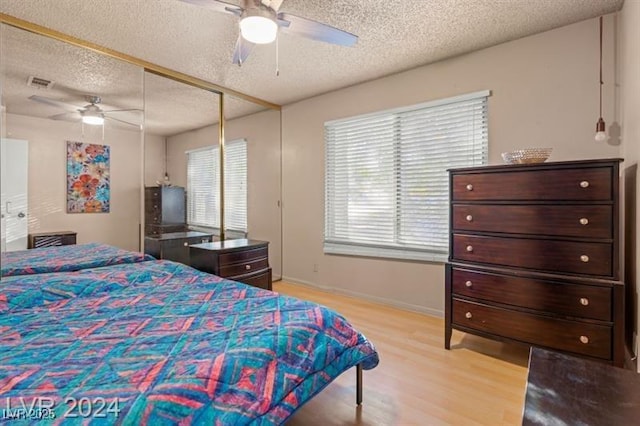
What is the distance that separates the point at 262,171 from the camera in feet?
14.8

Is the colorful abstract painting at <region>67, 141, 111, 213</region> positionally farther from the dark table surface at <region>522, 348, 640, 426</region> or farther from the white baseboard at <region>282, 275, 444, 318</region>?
the dark table surface at <region>522, 348, 640, 426</region>

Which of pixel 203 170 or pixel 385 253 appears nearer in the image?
pixel 385 253

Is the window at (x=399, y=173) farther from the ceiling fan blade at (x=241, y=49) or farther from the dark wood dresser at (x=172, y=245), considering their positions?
the ceiling fan blade at (x=241, y=49)

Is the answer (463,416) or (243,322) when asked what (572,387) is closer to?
(463,416)

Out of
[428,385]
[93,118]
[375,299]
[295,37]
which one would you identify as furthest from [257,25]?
[375,299]

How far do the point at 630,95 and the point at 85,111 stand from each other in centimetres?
410

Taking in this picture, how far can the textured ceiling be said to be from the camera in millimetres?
2299

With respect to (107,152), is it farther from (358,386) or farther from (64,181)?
(358,386)

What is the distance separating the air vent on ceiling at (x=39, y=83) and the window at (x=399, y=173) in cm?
278

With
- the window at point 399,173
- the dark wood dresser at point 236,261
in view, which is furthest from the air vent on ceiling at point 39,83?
the window at point 399,173

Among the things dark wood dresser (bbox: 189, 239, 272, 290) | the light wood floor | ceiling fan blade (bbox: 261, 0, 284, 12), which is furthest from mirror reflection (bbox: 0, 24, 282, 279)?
the light wood floor

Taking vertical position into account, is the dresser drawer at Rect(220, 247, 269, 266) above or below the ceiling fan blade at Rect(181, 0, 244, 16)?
below

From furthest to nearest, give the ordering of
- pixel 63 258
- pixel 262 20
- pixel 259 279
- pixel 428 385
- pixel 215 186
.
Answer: pixel 215 186 → pixel 259 279 → pixel 63 258 → pixel 428 385 → pixel 262 20

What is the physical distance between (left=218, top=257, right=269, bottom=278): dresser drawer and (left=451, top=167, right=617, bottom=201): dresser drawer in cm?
203
